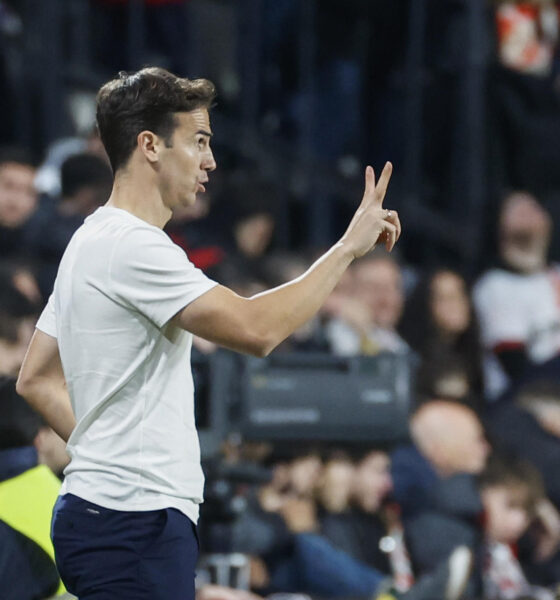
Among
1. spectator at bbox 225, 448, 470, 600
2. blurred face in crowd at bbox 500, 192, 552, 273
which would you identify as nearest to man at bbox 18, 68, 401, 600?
spectator at bbox 225, 448, 470, 600

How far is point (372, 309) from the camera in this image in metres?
5.91

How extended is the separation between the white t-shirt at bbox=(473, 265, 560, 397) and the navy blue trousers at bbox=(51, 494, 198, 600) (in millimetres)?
4179

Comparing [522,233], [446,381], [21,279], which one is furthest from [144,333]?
[522,233]

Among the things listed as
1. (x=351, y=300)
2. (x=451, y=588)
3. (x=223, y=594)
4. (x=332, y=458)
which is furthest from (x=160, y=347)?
(x=351, y=300)

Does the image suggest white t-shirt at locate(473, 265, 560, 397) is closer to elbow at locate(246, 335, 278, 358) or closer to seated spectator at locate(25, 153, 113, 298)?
seated spectator at locate(25, 153, 113, 298)

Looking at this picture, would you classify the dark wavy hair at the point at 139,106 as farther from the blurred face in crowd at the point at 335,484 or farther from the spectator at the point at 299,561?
the blurred face in crowd at the point at 335,484

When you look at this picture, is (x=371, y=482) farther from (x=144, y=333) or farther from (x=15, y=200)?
(x=144, y=333)

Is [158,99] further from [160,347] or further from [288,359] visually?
[288,359]

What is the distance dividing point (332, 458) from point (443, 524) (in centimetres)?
47

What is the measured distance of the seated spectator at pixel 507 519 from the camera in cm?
498

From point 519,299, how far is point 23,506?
375 cm

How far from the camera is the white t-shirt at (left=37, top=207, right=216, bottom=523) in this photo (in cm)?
217

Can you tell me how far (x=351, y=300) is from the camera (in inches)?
229

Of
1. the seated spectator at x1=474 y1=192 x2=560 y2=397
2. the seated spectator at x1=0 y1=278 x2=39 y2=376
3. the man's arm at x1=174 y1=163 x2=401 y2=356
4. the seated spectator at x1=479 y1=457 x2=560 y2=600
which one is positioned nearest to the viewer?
the man's arm at x1=174 y1=163 x2=401 y2=356
